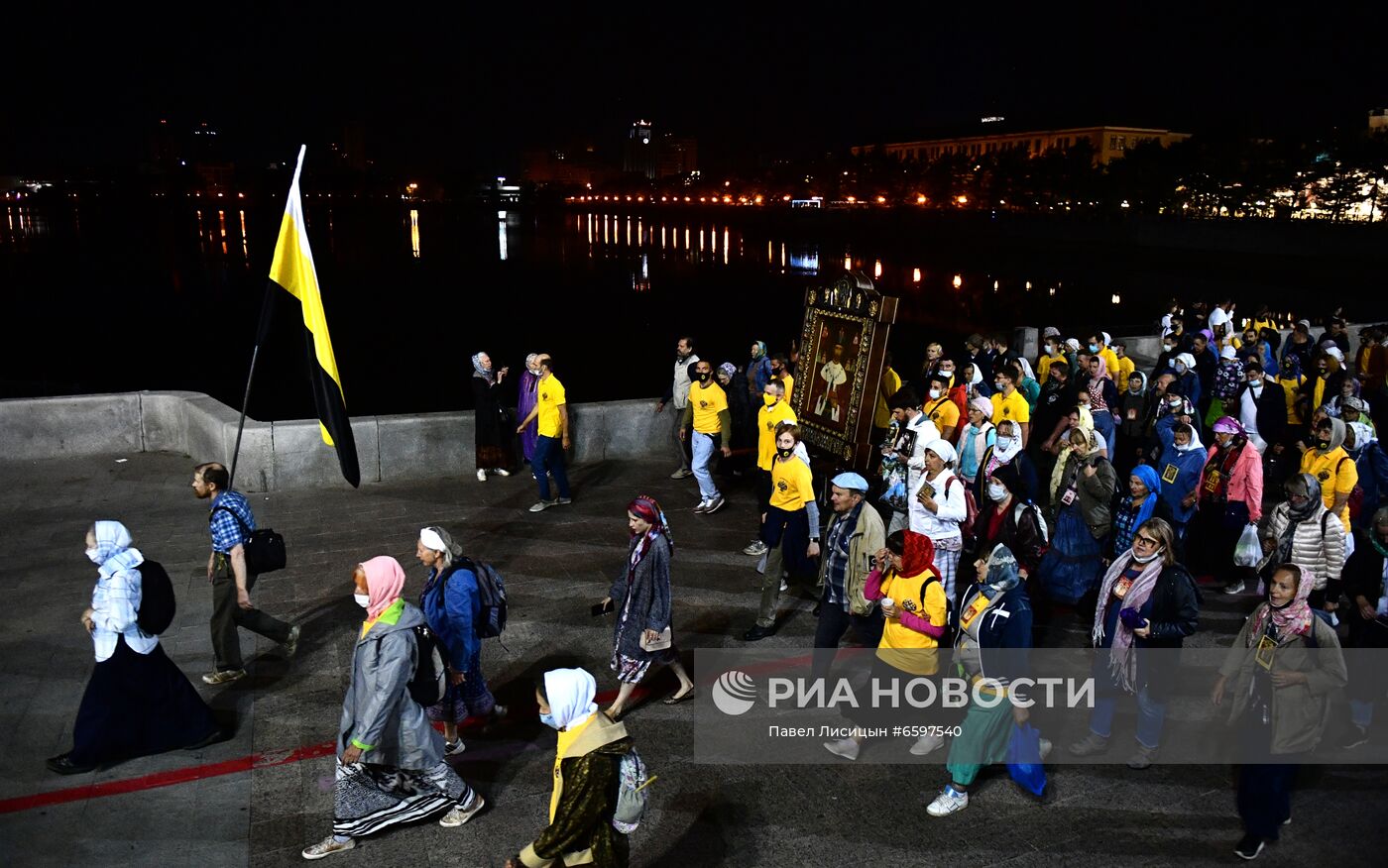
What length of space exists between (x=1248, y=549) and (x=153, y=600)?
839 cm

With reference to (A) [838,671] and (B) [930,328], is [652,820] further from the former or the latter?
(B) [930,328]

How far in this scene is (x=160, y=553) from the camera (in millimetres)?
9812

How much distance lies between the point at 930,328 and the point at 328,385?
1475 inches

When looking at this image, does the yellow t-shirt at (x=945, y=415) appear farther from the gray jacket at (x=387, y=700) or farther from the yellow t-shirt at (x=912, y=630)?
the gray jacket at (x=387, y=700)

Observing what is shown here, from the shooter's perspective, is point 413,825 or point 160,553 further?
point 160,553

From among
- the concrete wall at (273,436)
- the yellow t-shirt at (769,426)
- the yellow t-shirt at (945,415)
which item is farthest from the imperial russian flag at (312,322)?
the yellow t-shirt at (945,415)

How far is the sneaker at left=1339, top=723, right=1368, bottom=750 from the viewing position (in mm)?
6676

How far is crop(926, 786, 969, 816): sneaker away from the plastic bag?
14.3ft

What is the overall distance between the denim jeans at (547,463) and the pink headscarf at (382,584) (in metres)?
5.86

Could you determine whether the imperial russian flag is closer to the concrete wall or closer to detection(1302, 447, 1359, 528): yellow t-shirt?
the concrete wall

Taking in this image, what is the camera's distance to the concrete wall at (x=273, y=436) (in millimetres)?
11734

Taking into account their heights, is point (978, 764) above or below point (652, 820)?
above

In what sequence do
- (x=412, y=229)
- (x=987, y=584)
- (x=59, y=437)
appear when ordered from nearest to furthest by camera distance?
1. (x=987, y=584)
2. (x=59, y=437)
3. (x=412, y=229)

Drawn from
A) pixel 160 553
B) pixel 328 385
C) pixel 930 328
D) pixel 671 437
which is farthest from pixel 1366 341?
pixel 930 328
